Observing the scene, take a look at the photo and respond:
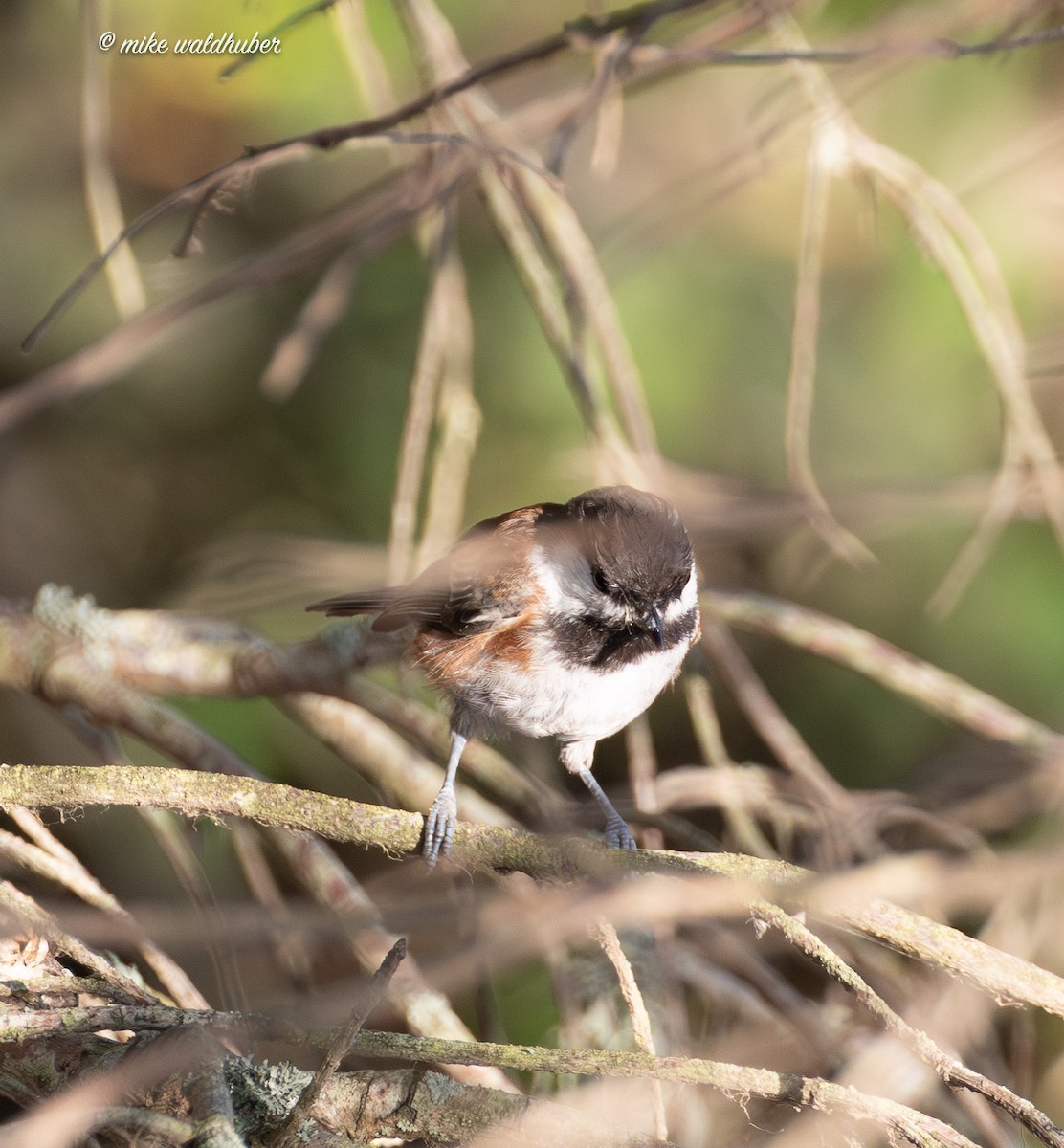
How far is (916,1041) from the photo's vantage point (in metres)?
1.90

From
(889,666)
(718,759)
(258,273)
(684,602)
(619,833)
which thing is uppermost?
(258,273)

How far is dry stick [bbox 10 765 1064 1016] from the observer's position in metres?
1.96

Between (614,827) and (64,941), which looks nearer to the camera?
(64,941)

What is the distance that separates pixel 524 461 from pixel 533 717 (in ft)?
7.25

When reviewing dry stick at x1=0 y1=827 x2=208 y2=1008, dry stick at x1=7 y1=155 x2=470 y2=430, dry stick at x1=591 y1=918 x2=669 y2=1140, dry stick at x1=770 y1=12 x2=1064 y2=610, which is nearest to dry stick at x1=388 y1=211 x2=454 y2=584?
dry stick at x1=7 y1=155 x2=470 y2=430

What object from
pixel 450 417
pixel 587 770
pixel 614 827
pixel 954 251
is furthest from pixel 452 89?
pixel 614 827

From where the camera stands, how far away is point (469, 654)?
3170mm

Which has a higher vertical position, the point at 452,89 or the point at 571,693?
the point at 452,89

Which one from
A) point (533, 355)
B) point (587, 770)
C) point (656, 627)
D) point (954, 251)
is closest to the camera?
point (656, 627)

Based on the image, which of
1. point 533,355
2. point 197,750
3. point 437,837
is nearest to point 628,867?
point 437,837

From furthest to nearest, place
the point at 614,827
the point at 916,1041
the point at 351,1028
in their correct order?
the point at 614,827
the point at 916,1041
the point at 351,1028

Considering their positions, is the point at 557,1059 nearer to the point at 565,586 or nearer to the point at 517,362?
the point at 565,586

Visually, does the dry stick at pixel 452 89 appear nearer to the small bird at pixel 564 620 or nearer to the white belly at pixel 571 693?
the small bird at pixel 564 620

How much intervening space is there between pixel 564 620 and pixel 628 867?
3.60 feet
